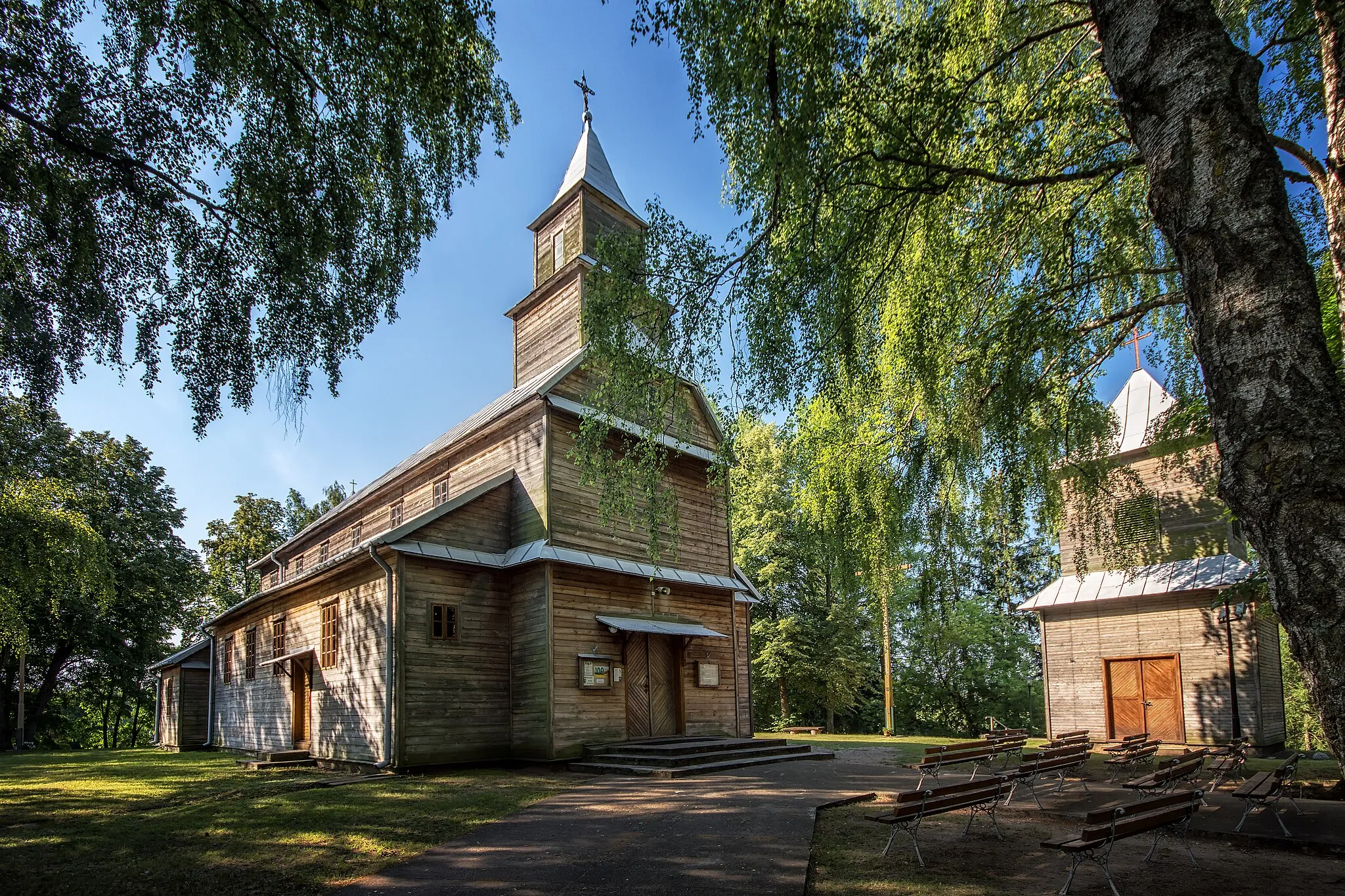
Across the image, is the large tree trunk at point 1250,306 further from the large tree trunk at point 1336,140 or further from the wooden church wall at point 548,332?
the wooden church wall at point 548,332

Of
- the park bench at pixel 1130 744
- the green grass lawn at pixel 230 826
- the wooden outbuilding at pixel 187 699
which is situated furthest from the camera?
the wooden outbuilding at pixel 187 699

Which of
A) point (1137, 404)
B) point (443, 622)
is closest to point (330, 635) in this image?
point (443, 622)

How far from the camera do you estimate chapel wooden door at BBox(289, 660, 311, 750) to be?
17453mm

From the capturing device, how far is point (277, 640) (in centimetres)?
1927

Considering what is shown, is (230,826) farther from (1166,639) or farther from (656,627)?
(1166,639)

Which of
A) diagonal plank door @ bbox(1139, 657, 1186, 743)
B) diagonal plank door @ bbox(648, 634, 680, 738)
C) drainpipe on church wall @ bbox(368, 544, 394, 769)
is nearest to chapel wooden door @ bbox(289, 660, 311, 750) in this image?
drainpipe on church wall @ bbox(368, 544, 394, 769)

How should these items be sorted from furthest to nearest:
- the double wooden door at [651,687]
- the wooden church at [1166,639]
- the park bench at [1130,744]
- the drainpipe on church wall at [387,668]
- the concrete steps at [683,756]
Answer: the wooden church at [1166,639], the double wooden door at [651,687], the drainpipe on church wall at [387,668], the concrete steps at [683,756], the park bench at [1130,744]

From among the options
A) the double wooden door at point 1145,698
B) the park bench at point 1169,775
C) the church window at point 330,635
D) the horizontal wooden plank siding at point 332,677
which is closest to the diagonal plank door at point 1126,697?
the double wooden door at point 1145,698

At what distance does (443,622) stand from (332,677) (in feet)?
11.3

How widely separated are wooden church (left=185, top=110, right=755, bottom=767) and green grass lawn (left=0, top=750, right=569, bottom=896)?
1.37 m

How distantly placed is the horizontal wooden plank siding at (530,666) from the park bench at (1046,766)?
26.7 feet

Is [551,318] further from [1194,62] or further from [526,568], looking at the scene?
[1194,62]

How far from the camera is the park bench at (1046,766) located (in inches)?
347

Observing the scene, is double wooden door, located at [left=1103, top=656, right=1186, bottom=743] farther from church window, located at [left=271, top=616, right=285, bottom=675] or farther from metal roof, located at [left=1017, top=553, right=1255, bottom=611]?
church window, located at [left=271, top=616, right=285, bottom=675]
